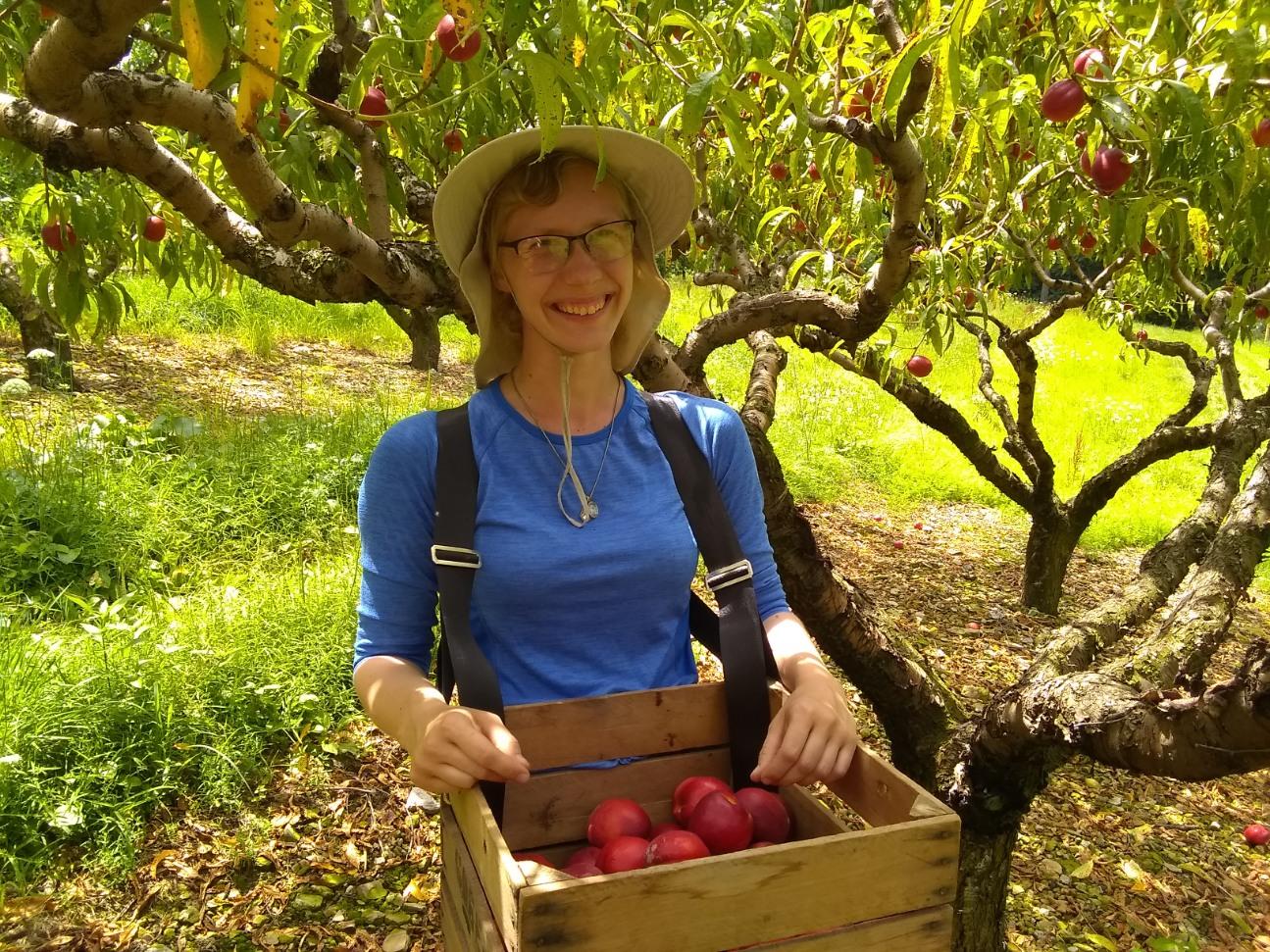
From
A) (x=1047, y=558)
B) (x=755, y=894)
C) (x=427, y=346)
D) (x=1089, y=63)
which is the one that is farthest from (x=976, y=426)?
(x=755, y=894)

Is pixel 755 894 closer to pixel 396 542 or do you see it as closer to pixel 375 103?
pixel 396 542

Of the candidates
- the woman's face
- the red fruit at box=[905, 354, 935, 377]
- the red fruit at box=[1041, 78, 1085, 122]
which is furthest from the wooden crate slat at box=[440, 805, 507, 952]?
the red fruit at box=[905, 354, 935, 377]

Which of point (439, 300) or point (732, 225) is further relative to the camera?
point (732, 225)

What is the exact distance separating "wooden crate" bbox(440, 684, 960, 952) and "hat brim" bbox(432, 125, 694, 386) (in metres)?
0.63

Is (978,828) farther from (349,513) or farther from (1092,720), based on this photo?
(349,513)

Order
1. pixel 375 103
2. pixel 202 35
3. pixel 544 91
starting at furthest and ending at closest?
pixel 375 103 < pixel 544 91 < pixel 202 35

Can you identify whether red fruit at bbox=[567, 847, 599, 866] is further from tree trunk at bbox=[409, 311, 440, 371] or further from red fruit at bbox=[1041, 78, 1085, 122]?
tree trunk at bbox=[409, 311, 440, 371]

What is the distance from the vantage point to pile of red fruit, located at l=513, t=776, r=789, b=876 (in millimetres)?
1211

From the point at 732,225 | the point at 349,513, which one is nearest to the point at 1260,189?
the point at 732,225

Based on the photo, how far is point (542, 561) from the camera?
1.41m

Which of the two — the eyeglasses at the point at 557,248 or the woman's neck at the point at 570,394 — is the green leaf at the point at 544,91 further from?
the woman's neck at the point at 570,394

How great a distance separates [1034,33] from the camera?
8.79 feet

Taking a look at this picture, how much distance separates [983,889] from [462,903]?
1359 mm

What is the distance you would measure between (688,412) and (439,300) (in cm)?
109
